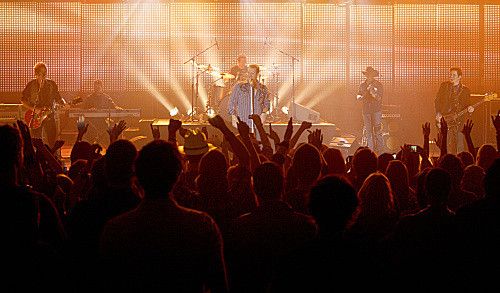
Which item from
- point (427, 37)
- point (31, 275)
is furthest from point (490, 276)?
point (427, 37)

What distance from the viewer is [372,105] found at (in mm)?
16469

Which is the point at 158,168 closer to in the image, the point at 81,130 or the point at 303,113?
the point at 81,130

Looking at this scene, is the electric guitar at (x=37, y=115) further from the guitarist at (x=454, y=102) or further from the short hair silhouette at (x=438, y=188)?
the short hair silhouette at (x=438, y=188)

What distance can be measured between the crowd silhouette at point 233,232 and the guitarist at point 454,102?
406 inches

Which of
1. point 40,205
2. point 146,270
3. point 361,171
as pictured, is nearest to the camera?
point 146,270

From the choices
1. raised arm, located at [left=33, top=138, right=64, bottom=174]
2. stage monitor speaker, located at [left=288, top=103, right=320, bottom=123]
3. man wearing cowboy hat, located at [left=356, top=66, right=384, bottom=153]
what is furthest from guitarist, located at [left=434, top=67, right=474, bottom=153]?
raised arm, located at [left=33, top=138, right=64, bottom=174]

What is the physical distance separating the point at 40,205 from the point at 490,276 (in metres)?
2.04

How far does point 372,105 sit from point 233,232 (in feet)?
43.4

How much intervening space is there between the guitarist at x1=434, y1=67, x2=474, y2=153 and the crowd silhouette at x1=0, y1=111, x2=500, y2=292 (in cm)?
1031

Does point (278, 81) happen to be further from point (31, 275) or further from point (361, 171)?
point (31, 275)

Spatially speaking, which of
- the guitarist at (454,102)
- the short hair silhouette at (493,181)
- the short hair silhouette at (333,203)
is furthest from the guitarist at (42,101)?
the short hair silhouette at (333,203)

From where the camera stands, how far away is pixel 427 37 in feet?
65.4

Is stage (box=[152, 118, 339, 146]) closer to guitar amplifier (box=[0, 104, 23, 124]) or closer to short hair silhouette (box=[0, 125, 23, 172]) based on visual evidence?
guitar amplifier (box=[0, 104, 23, 124])

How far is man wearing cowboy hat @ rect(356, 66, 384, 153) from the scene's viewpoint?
53.5 feet
